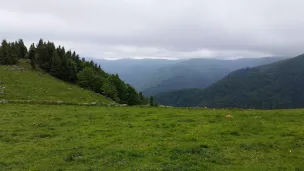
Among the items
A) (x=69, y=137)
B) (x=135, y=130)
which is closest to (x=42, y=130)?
(x=69, y=137)

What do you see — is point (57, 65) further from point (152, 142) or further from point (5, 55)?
point (152, 142)

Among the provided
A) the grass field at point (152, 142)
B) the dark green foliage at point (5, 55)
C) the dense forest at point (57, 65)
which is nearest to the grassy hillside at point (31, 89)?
the dark green foliage at point (5, 55)

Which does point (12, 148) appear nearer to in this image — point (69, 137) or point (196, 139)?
point (69, 137)

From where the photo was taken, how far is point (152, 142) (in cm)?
2156

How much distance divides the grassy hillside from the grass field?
2262cm

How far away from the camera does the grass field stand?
17516 mm

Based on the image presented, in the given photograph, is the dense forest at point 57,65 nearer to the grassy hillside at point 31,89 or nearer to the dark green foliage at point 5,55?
the dark green foliage at point 5,55

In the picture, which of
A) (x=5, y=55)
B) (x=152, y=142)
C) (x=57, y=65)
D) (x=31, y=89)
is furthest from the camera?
(x=57, y=65)

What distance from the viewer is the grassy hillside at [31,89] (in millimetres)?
54697

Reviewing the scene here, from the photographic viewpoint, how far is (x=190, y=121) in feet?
97.7

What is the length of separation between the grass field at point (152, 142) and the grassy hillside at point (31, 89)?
22.6m

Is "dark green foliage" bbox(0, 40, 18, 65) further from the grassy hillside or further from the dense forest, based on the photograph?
the grassy hillside

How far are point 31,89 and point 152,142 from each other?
46585 mm

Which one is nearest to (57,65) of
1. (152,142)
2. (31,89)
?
(31,89)
